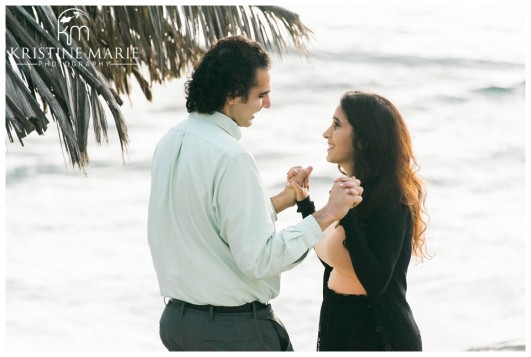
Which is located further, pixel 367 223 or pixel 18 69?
pixel 18 69

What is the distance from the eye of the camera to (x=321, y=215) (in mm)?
3084

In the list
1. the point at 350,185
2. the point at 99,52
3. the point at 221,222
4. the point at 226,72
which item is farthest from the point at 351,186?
the point at 99,52

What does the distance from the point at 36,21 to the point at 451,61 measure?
351 inches

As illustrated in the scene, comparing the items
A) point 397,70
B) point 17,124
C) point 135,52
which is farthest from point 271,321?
point 397,70

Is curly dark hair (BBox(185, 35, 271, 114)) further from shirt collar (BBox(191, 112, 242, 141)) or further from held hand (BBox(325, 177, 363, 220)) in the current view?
held hand (BBox(325, 177, 363, 220))

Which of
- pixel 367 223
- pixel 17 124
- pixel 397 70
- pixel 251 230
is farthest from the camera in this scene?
pixel 397 70

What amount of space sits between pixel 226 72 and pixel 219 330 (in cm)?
87

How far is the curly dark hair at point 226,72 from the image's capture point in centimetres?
312

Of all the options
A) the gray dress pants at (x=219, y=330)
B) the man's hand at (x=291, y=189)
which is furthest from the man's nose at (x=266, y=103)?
the gray dress pants at (x=219, y=330)

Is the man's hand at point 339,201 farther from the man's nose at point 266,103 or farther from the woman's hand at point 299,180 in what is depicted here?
the woman's hand at point 299,180

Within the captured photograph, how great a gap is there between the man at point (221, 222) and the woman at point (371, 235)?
0.36 meters

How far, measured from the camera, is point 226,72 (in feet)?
10.2

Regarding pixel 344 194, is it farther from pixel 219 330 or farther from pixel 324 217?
pixel 219 330

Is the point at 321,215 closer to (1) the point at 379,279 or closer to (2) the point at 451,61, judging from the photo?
(1) the point at 379,279
